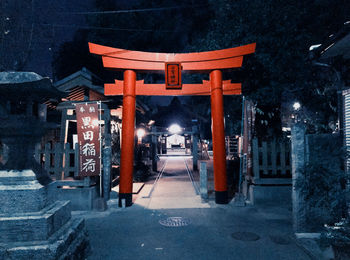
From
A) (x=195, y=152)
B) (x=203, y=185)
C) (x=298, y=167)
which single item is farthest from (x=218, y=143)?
(x=195, y=152)

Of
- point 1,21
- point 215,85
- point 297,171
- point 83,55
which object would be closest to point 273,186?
point 297,171

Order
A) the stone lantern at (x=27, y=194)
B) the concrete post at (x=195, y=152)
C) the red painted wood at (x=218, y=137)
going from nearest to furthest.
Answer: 1. the stone lantern at (x=27, y=194)
2. the red painted wood at (x=218, y=137)
3. the concrete post at (x=195, y=152)

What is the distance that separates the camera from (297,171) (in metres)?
5.52

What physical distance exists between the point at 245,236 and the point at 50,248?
13.9 ft

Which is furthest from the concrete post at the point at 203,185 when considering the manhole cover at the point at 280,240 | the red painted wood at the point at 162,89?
the manhole cover at the point at 280,240

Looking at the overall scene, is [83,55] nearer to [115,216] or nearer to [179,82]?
[179,82]

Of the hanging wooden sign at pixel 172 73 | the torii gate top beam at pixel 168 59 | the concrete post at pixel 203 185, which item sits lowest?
the concrete post at pixel 203 185

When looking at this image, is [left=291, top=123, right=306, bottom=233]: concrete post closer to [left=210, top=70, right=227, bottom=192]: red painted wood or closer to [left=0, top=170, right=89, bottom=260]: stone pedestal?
[left=210, top=70, right=227, bottom=192]: red painted wood

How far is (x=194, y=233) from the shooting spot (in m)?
5.95

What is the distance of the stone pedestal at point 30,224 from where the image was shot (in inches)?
144

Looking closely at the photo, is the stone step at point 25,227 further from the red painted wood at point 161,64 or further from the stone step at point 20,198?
the red painted wood at point 161,64

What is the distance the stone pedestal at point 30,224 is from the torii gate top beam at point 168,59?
5.71 m

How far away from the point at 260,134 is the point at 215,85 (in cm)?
343

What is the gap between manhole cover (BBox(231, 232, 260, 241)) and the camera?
18.4 ft
